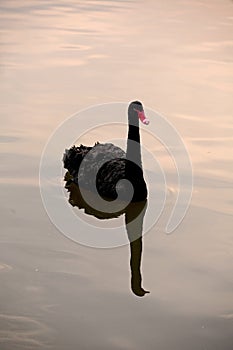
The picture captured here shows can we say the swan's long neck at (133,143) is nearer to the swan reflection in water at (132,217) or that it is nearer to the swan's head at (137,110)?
the swan's head at (137,110)

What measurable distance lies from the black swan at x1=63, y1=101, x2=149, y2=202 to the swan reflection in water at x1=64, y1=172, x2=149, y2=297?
5 cm

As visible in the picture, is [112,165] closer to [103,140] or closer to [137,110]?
[137,110]

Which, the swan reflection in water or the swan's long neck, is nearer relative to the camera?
the swan reflection in water

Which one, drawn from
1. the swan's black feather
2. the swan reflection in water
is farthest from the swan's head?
the swan reflection in water

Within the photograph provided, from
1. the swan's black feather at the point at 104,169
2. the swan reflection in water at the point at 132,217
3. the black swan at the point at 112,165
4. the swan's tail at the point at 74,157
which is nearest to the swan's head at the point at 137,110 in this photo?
the black swan at the point at 112,165

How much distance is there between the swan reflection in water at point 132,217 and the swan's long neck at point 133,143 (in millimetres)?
298

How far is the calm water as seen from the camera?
372cm

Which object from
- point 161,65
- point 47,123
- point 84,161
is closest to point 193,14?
point 161,65

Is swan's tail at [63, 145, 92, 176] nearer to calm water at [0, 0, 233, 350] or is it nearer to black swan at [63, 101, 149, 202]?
black swan at [63, 101, 149, 202]

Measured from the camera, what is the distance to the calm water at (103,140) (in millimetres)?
3725

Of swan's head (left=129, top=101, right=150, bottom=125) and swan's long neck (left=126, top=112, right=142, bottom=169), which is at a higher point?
swan's head (left=129, top=101, right=150, bottom=125)

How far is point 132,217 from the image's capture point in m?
5.07

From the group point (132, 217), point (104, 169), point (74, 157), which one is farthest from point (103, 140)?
point (132, 217)

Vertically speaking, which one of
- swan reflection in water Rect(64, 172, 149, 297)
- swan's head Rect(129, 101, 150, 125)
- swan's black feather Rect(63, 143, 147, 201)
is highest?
swan's head Rect(129, 101, 150, 125)
